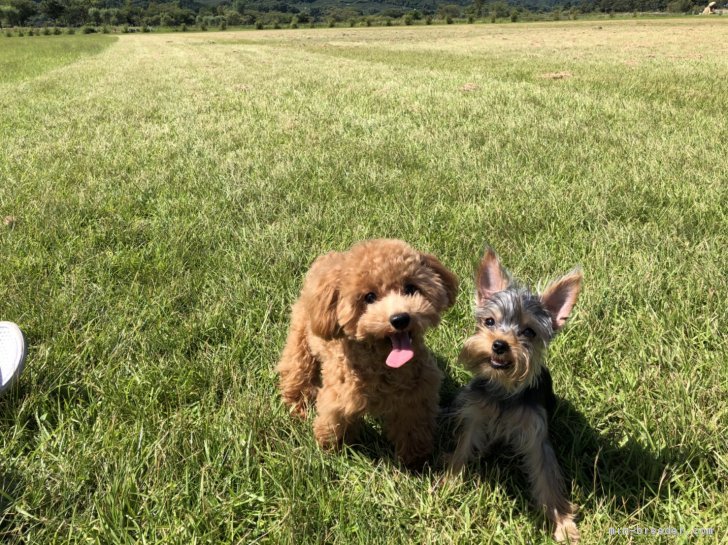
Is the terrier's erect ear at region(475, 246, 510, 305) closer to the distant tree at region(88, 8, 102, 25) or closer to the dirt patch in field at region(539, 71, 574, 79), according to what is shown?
the dirt patch in field at region(539, 71, 574, 79)

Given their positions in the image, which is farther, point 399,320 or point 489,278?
point 489,278

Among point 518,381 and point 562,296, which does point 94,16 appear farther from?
point 518,381

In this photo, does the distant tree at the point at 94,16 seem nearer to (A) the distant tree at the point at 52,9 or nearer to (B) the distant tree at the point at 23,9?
(A) the distant tree at the point at 52,9

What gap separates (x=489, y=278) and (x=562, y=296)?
366 millimetres

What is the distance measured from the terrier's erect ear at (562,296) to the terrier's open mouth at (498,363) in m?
0.32

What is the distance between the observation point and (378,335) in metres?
2.16

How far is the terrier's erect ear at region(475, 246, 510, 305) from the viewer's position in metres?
2.39

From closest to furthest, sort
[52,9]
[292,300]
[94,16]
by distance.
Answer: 1. [292,300]
2. [94,16]
3. [52,9]

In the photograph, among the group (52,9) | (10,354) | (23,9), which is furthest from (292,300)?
(52,9)

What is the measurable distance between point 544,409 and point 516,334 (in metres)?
0.41

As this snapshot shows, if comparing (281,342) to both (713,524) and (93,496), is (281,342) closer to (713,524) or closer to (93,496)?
(93,496)

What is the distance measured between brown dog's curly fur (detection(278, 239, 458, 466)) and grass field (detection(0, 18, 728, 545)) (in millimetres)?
207

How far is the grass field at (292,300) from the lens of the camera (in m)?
2.07

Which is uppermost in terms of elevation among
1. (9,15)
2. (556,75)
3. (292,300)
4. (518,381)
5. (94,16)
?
(518,381)
